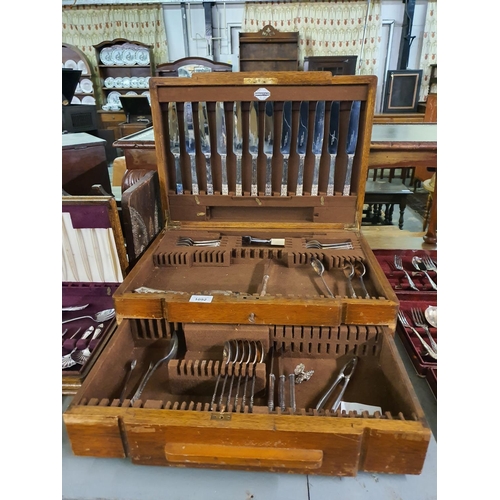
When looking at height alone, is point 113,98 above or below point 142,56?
below

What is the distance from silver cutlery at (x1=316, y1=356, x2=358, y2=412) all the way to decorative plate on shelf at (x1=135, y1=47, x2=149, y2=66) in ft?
17.5

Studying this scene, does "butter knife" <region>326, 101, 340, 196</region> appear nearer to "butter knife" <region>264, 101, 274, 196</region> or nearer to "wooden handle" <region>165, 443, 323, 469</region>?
"butter knife" <region>264, 101, 274, 196</region>

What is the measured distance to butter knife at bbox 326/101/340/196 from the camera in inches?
40.6

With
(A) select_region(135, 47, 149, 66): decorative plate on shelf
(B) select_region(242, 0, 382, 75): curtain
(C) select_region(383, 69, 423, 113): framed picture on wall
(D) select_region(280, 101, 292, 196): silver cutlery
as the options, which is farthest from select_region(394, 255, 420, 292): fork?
(A) select_region(135, 47, 149, 66): decorative plate on shelf

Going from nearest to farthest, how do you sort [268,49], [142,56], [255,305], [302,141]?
[255,305]
[302,141]
[268,49]
[142,56]

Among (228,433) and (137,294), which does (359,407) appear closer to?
(228,433)

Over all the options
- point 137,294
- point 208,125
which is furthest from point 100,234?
point 208,125

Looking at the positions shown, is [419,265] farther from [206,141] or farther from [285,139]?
[206,141]

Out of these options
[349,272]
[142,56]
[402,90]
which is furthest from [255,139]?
[142,56]

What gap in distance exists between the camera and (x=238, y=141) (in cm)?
109

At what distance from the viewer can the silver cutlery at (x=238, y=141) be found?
1.05 metres

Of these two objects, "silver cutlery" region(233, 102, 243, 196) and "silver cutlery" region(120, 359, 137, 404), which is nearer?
"silver cutlery" region(120, 359, 137, 404)

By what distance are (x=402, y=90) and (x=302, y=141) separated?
4469 mm

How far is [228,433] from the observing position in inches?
21.9
